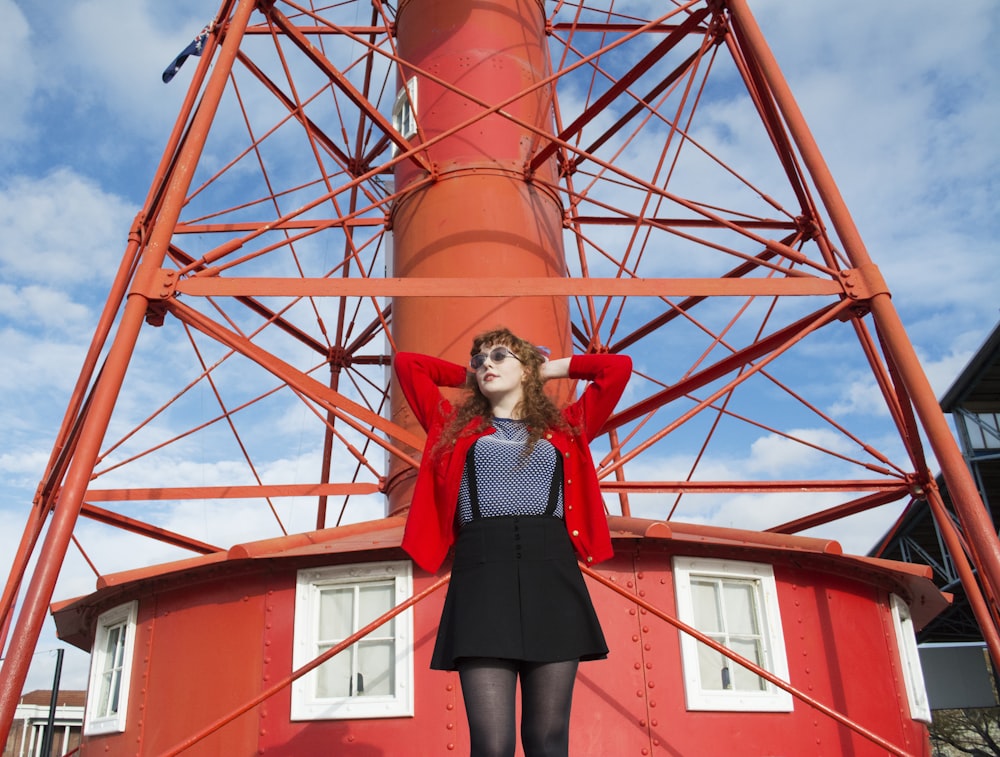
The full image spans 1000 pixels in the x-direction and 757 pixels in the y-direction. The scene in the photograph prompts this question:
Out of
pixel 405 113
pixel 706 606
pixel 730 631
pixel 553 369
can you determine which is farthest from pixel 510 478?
pixel 405 113

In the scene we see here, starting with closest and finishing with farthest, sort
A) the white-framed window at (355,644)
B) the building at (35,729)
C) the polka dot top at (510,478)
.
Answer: the polka dot top at (510,478), the white-framed window at (355,644), the building at (35,729)

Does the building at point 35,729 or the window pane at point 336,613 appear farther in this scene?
the building at point 35,729

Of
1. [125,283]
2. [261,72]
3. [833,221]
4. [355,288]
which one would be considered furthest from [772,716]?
[261,72]

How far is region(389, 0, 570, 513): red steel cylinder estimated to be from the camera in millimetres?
9805

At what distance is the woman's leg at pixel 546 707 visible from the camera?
3.23 m

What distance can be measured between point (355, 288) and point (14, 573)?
405 cm

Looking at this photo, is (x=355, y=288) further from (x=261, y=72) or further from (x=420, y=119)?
(x=261, y=72)


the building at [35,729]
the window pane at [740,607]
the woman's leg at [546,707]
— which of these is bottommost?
the woman's leg at [546,707]

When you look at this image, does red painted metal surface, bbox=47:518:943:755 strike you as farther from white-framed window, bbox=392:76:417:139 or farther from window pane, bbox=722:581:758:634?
white-framed window, bbox=392:76:417:139

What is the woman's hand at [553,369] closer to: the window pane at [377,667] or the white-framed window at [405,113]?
the window pane at [377,667]

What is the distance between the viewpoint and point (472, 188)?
10305 mm

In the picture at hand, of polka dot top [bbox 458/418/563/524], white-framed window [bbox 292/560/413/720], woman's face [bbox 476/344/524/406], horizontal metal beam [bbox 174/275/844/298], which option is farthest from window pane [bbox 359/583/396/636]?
polka dot top [bbox 458/418/563/524]

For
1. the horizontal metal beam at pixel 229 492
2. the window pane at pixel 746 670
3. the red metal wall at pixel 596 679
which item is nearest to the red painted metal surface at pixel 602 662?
the red metal wall at pixel 596 679

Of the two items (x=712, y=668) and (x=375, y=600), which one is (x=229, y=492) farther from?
(x=712, y=668)
